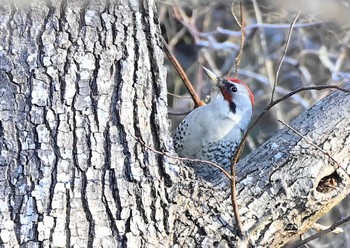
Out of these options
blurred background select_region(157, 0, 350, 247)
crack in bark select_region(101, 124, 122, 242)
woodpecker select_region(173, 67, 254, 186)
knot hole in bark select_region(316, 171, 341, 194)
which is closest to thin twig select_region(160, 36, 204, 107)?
woodpecker select_region(173, 67, 254, 186)

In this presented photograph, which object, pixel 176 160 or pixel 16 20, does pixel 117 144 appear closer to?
pixel 176 160

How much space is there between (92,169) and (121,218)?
7.8 inches

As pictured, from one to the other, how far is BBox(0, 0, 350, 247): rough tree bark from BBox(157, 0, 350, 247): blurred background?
321 cm

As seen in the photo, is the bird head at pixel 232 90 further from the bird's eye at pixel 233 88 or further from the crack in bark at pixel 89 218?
the crack in bark at pixel 89 218

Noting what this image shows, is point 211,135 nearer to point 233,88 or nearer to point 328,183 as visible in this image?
point 233,88

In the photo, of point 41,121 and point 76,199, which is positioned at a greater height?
point 41,121

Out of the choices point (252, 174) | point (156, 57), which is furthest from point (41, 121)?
point (252, 174)

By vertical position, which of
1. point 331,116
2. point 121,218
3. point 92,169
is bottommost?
point 121,218

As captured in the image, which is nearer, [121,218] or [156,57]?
[121,218]

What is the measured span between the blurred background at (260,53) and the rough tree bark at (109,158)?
10.5 ft

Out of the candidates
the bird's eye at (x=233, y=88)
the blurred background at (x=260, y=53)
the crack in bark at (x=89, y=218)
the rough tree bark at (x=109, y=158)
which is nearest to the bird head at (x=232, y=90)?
the bird's eye at (x=233, y=88)

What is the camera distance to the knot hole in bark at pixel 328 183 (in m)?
2.90

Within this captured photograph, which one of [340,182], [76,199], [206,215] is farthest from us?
[340,182]

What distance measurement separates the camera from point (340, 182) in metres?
2.91
